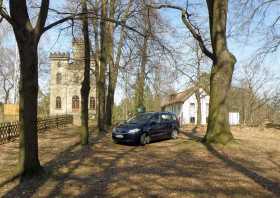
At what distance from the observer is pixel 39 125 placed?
26.8 meters

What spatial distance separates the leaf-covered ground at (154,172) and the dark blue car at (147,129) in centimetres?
174

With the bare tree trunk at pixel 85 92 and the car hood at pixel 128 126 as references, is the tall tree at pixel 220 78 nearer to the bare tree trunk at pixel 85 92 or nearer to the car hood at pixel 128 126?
the car hood at pixel 128 126

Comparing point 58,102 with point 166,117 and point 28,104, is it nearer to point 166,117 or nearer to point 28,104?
point 166,117

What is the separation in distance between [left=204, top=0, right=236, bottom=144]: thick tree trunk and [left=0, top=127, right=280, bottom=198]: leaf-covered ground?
0.67m

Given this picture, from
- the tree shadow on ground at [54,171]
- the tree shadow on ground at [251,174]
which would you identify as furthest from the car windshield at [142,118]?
the tree shadow on ground at [251,174]

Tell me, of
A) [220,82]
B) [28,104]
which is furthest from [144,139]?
[28,104]

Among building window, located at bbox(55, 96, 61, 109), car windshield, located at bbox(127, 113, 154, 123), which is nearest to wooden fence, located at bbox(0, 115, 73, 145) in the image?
car windshield, located at bbox(127, 113, 154, 123)

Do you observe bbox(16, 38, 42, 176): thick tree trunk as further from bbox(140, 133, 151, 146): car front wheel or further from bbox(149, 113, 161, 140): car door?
bbox(149, 113, 161, 140): car door

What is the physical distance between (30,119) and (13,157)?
16.0ft

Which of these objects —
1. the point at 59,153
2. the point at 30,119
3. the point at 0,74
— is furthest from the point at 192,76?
the point at 0,74

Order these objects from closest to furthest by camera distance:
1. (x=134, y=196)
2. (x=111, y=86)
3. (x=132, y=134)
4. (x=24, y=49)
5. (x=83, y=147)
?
(x=134, y=196) < (x=24, y=49) < (x=83, y=147) < (x=132, y=134) < (x=111, y=86)

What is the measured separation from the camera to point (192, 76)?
138 ft

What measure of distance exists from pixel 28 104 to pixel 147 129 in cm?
871

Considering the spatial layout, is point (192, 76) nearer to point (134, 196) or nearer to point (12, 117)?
point (12, 117)
